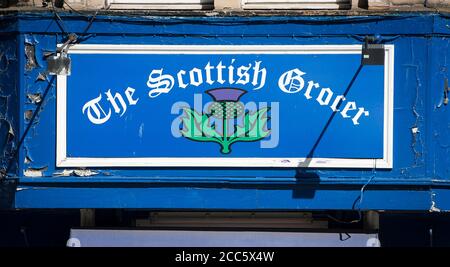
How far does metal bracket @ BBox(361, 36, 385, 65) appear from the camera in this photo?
680cm

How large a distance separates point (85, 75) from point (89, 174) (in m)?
0.95

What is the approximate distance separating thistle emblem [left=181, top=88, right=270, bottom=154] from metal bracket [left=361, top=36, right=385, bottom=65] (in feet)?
3.44

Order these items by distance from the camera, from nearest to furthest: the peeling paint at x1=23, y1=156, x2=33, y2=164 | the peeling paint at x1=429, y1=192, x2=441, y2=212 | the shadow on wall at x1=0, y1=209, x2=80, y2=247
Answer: the peeling paint at x1=429, y1=192, x2=441, y2=212, the peeling paint at x1=23, y1=156, x2=33, y2=164, the shadow on wall at x1=0, y1=209, x2=80, y2=247

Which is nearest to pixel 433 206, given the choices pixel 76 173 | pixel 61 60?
pixel 76 173

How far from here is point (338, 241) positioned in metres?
7.04

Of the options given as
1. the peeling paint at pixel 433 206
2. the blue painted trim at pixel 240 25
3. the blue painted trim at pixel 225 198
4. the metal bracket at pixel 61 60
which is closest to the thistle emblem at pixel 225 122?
the blue painted trim at pixel 225 198

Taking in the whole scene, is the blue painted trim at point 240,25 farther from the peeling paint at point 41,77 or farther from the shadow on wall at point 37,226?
the shadow on wall at point 37,226

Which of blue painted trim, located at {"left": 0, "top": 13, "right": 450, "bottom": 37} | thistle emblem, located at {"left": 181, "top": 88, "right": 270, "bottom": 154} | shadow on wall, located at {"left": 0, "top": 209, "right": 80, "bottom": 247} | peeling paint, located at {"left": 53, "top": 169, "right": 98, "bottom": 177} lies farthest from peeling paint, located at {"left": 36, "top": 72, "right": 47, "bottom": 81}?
shadow on wall, located at {"left": 0, "top": 209, "right": 80, "bottom": 247}

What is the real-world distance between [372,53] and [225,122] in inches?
60.7

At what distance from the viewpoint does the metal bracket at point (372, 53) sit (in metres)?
6.80

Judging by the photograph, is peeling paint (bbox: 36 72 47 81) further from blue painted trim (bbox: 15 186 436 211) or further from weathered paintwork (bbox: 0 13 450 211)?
blue painted trim (bbox: 15 186 436 211)

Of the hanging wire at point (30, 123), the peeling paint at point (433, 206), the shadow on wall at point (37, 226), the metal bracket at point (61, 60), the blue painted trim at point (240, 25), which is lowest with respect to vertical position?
the shadow on wall at point (37, 226)

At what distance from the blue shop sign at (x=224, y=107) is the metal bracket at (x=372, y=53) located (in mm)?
46
